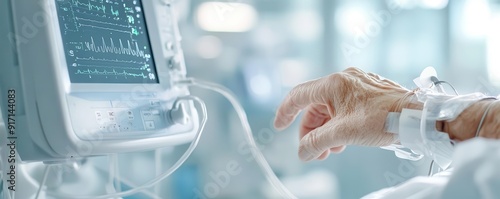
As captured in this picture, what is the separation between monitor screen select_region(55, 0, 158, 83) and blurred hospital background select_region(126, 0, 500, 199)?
86 centimetres

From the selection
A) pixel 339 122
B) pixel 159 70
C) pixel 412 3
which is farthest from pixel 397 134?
pixel 412 3

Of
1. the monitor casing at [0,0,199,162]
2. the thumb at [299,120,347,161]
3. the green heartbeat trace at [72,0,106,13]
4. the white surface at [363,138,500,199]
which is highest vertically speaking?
the green heartbeat trace at [72,0,106,13]

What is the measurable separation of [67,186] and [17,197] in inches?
6.3

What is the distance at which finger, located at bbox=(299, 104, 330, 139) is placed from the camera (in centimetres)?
89

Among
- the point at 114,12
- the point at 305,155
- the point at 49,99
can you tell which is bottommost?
the point at 305,155

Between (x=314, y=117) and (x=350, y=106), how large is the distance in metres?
0.14

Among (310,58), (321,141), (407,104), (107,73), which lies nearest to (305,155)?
(321,141)

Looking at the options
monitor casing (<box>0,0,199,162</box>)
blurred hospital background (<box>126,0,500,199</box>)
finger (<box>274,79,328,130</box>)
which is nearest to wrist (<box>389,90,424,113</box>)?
finger (<box>274,79,328,130</box>)

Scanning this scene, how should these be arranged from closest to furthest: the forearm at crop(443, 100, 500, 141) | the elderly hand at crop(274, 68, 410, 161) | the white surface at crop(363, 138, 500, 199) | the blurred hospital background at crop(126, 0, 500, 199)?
the white surface at crop(363, 138, 500, 199)
the forearm at crop(443, 100, 500, 141)
the elderly hand at crop(274, 68, 410, 161)
the blurred hospital background at crop(126, 0, 500, 199)

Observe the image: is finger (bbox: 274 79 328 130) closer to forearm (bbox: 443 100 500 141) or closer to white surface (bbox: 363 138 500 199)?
forearm (bbox: 443 100 500 141)

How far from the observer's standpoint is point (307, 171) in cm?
195

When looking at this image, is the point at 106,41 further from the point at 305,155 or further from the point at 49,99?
the point at 305,155

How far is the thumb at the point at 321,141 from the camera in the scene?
2.52ft

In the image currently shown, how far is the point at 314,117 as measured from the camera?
90 centimetres
